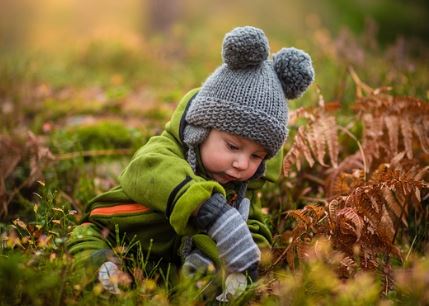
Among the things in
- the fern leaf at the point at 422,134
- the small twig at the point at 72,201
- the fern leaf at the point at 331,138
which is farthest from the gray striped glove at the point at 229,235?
the fern leaf at the point at 422,134

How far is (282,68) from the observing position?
113 inches

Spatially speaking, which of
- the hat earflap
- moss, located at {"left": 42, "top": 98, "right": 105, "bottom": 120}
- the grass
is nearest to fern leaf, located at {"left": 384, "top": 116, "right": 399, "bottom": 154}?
the grass

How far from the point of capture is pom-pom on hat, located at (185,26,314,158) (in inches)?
105

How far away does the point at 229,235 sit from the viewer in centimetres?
246

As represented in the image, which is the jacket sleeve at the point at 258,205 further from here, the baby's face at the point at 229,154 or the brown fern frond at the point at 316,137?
the baby's face at the point at 229,154

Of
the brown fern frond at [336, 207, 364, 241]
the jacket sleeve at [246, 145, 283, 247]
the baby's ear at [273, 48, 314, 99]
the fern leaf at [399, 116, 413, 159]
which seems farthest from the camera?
the fern leaf at [399, 116, 413, 159]

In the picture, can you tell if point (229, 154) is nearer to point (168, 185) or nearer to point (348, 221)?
point (168, 185)

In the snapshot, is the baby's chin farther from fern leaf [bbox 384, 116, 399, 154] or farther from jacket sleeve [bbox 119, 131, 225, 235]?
fern leaf [bbox 384, 116, 399, 154]

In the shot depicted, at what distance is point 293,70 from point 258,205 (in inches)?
33.3

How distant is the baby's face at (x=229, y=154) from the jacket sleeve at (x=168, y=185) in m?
0.13

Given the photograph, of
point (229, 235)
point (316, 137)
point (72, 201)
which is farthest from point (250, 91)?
point (72, 201)

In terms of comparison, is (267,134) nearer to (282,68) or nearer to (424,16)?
(282,68)

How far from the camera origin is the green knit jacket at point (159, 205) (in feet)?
8.23

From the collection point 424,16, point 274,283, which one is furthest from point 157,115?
point 424,16
